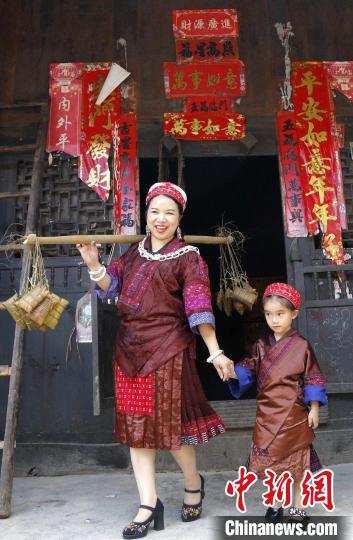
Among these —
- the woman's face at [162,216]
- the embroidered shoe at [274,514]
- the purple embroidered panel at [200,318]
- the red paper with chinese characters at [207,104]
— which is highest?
the red paper with chinese characters at [207,104]

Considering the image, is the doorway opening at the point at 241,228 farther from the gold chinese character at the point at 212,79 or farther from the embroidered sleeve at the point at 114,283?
the embroidered sleeve at the point at 114,283

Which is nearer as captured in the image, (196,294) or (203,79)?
(196,294)

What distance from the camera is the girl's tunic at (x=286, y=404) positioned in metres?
2.79

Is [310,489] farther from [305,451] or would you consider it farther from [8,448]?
Answer: [8,448]

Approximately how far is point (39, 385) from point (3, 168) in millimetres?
1833

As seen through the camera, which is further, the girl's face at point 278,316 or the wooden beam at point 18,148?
the wooden beam at point 18,148

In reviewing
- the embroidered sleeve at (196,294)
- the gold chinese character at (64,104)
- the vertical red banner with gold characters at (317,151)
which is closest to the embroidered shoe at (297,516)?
the embroidered sleeve at (196,294)

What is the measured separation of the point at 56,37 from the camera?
15.6 ft

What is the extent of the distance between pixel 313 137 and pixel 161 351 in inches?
101

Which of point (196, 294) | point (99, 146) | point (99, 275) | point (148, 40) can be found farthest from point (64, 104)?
point (196, 294)

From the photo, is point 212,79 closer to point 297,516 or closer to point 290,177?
point 290,177

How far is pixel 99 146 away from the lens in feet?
14.9

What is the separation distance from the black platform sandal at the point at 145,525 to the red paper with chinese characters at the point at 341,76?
12.0 ft

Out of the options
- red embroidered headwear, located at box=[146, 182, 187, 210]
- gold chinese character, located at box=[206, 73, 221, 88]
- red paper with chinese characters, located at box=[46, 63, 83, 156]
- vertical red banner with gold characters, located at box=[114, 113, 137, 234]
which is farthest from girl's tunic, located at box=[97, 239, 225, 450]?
gold chinese character, located at box=[206, 73, 221, 88]
